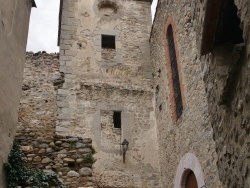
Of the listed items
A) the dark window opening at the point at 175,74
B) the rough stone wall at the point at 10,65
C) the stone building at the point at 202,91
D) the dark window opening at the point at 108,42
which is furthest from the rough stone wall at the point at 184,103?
the rough stone wall at the point at 10,65

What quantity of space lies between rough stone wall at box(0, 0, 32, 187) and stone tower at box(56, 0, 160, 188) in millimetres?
4145

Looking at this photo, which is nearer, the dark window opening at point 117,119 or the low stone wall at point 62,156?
the low stone wall at point 62,156

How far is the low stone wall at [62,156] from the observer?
17.2 feet

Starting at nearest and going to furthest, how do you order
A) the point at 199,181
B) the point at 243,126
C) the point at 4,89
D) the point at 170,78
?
1. the point at 243,126
2. the point at 4,89
3. the point at 199,181
4. the point at 170,78

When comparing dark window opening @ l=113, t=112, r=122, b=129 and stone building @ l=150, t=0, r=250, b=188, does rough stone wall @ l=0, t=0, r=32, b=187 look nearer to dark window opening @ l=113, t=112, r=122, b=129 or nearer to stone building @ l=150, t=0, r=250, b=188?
stone building @ l=150, t=0, r=250, b=188

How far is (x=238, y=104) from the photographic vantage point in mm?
2654

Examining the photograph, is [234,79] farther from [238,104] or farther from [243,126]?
[243,126]

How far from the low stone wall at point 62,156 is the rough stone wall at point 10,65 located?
12.7 inches

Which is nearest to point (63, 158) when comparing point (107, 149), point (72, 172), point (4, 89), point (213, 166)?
point (72, 172)

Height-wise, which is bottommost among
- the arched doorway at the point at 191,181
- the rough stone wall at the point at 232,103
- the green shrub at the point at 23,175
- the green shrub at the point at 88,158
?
the arched doorway at the point at 191,181

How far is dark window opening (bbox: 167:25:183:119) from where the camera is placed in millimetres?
8648

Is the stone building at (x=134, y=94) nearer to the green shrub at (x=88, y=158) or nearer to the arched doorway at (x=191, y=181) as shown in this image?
the arched doorway at (x=191, y=181)

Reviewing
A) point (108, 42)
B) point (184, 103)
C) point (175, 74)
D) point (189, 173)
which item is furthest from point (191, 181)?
point (108, 42)

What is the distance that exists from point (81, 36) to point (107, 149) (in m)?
4.22
